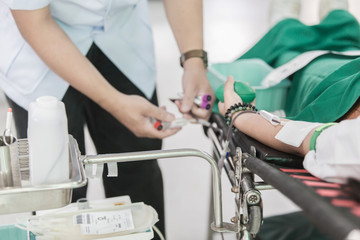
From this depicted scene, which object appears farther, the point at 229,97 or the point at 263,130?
the point at 229,97

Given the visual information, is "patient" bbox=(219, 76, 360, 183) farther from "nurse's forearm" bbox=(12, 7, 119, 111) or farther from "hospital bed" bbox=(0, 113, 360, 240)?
"nurse's forearm" bbox=(12, 7, 119, 111)

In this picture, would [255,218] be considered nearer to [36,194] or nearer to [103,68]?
[36,194]

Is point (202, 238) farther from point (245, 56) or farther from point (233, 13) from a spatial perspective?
point (233, 13)

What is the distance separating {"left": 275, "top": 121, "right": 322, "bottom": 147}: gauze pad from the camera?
0.77 m

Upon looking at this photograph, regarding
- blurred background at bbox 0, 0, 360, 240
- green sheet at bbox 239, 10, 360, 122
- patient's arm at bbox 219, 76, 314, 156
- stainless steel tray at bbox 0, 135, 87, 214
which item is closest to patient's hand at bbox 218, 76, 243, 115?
patient's arm at bbox 219, 76, 314, 156

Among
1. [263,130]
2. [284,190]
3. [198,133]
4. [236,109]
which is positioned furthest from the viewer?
[198,133]

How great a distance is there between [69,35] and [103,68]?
17cm

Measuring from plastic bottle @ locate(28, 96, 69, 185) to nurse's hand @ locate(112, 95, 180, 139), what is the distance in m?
0.45

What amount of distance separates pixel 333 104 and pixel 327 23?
520mm

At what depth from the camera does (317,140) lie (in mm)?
724

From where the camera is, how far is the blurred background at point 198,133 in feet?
6.17

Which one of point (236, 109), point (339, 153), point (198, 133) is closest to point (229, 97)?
point (236, 109)

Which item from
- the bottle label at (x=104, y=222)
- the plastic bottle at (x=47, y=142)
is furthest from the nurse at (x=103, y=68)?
the plastic bottle at (x=47, y=142)

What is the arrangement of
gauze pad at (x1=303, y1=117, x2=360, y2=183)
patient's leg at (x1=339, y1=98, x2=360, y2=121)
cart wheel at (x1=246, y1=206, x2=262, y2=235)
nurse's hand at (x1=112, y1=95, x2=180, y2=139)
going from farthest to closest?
nurse's hand at (x1=112, y1=95, x2=180, y2=139)
patient's leg at (x1=339, y1=98, x2=360, y2=121)
cart wheel at (x1=246, y1=206, x2=262, y2=235)
gauze pad at (x1=303, y1=117, x2=360, y2=183)
